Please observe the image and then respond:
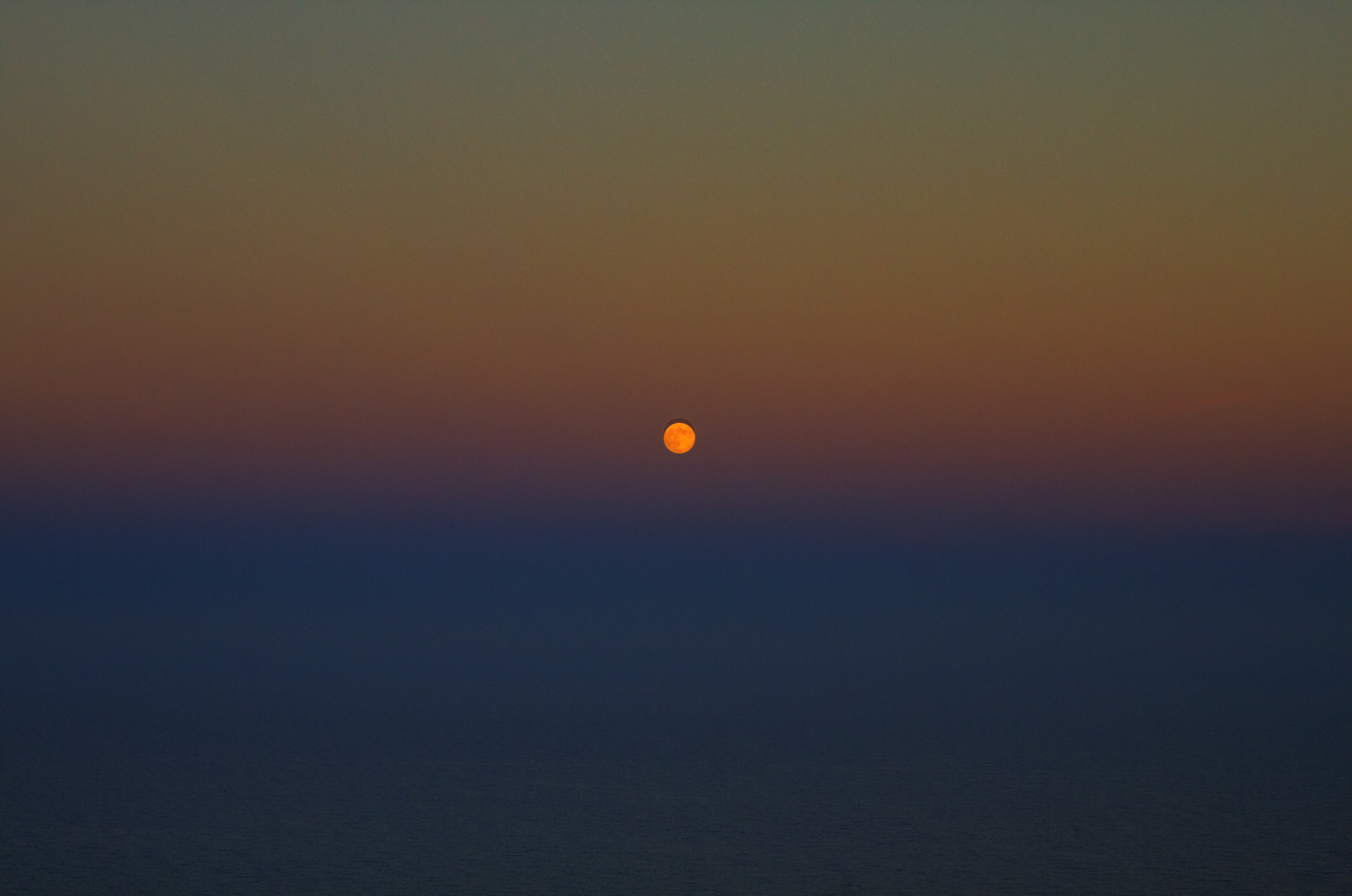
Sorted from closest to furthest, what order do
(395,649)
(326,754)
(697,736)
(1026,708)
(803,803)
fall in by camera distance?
(803,803) → (326,754) → (697,736) → (1026,708) → (395,649)

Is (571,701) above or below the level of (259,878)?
above

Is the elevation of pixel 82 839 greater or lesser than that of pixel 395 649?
lesser

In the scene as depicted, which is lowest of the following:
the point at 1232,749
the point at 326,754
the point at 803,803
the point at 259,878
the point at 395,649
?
the point at 259,878

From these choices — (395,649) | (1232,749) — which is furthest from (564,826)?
(395,649)

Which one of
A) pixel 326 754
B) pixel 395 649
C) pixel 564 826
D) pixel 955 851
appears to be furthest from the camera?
pixel 395 649

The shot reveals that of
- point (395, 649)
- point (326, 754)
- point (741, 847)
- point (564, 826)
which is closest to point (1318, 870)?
point (741, 847)

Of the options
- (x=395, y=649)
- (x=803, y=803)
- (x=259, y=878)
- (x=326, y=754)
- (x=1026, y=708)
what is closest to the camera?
(x=259, y=878)

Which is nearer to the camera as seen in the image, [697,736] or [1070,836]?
[1070,836]

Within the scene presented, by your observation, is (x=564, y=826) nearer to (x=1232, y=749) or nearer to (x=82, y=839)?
(x=82, y=839)

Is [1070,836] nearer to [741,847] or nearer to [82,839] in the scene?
[741,847]
